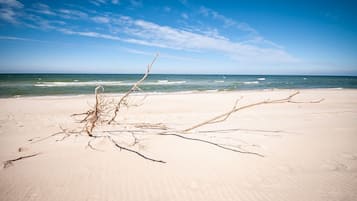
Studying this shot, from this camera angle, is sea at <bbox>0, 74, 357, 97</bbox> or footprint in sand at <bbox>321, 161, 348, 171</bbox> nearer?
footprint in sand at <bbox>321, 161, 348, 171</bbox>

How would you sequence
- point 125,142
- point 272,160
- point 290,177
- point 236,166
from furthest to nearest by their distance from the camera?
point 125,142 < point 272,160 < point 236,166 < point 290,177

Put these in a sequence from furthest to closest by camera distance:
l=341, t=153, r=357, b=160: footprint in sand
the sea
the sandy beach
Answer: the sea → l=341, t=153, r=357, b=160: footprint in sand → the sandy beach

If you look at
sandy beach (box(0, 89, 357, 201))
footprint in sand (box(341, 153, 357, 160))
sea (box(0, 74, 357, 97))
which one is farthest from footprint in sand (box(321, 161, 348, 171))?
sea (box(0, 74, 357, 97))

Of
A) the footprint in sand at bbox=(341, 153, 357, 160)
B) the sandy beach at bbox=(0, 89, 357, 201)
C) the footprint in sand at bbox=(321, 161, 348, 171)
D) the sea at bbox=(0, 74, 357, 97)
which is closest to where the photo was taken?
the sandy beach at bbox=(0, 89, 357, 201)

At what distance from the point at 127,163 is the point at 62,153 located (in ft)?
4.27

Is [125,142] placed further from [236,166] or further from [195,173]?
[236,166]

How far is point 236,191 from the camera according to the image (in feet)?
8.34

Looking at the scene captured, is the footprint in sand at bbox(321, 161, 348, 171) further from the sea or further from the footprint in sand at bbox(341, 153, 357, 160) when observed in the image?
the sea

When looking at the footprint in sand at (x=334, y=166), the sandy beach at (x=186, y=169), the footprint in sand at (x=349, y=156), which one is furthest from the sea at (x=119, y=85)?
the footprint in sand at (x=349, y=156)

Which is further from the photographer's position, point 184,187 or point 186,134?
point 186,134

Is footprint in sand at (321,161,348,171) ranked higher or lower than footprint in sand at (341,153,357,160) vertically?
lower

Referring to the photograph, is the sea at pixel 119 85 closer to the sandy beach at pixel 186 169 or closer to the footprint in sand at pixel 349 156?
the sandy beach at pixel 186 169

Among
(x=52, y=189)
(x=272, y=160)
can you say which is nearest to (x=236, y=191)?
(x=272, y=160)

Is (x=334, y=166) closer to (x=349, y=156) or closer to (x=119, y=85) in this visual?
(x=349, y=156)
